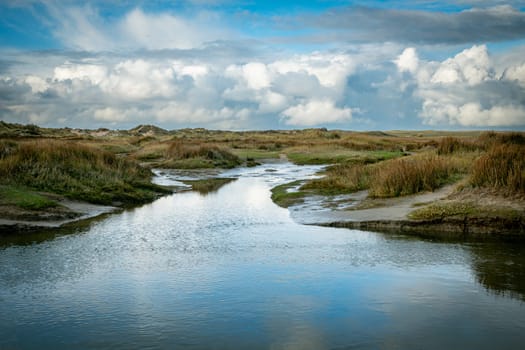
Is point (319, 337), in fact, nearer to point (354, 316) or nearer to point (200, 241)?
point (354, 316)

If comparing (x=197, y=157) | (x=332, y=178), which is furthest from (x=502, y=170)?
(x=197, y=157)

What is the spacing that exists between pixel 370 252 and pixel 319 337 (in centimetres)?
509

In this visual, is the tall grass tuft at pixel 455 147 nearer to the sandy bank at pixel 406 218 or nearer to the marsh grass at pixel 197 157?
the sandy bank at pixel 406 218

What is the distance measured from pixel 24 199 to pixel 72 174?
5.19m

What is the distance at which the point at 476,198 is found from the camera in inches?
599

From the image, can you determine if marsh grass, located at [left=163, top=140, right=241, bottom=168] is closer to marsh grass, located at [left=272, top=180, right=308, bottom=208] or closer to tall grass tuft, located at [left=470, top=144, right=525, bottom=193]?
marsh grass, located at [left=272, top=180, right=308, bottom=208]

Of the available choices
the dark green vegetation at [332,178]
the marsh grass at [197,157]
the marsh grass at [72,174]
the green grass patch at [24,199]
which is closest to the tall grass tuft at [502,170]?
the dark green vegetation at [332,178]

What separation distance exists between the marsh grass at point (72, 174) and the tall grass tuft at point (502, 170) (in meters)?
12.9

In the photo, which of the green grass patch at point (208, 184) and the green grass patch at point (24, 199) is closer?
the green grass patch at point (24, 199)

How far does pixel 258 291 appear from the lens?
9.18 m

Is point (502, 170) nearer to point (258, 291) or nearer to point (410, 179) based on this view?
point (410, 179)

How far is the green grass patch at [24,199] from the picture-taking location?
1645 cm

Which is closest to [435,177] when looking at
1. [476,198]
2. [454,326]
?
[476,198]

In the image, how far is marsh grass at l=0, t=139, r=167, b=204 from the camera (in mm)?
19859
